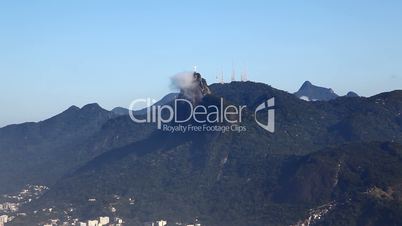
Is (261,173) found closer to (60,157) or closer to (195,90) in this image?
(195,90)

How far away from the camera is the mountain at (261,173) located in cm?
9925

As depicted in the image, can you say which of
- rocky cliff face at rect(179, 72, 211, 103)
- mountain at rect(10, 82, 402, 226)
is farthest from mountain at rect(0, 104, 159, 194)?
rocky cliff face at rect(179, 72, 211, 103)

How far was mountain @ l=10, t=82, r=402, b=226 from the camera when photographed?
99.2 meters

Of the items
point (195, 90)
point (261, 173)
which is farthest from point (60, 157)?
point (261, 173)

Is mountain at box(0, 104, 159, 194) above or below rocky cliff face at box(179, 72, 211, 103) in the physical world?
below

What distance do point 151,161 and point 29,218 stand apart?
85.0ft

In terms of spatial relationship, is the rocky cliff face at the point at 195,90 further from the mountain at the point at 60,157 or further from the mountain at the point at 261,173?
the mountain at the point at 60,157

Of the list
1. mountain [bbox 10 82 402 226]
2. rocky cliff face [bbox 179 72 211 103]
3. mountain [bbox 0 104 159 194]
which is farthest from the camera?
mountain [bbox 0 104 159 194]

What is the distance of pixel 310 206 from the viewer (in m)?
98.9

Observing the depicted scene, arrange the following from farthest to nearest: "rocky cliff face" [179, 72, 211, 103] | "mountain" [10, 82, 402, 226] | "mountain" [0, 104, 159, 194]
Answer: "mountain" [0, 104, 159, 194] → "rocky cliff face" [179, 72, 211, 103] → "mountain" [10, 82, 402, 226]

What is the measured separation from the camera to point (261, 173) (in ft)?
376

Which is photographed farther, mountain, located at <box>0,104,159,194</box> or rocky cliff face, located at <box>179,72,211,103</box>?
mountain, located at <box>0,104,159,194</box>

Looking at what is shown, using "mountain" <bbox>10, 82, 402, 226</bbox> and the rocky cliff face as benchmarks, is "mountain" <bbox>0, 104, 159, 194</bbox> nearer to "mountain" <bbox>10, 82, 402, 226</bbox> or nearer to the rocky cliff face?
"mountain" <bbox>10, 82, 402, 226</bbox>

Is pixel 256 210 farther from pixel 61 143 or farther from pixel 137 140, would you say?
pixel 61 143
